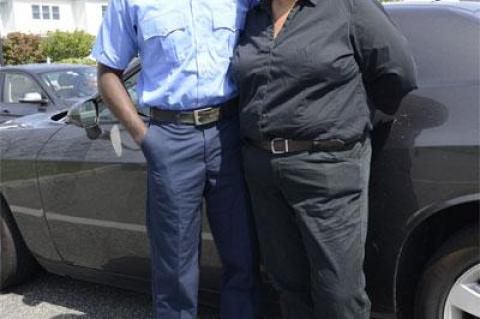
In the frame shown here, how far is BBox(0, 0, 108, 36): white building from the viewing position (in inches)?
1655

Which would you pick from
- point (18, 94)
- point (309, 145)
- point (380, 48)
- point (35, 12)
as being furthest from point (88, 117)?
point (35, 12)

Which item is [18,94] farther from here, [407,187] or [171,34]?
[407,187]

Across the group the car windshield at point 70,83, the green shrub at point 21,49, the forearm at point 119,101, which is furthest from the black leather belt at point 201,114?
the green shrub at point 21,49

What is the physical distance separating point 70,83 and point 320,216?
6.46 metres

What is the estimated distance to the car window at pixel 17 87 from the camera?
816 cm

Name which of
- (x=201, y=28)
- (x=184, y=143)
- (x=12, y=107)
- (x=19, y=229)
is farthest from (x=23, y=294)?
(x=12, y=107)

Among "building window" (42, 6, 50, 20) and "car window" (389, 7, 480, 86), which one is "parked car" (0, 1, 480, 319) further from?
"building window" (42, 6, 50, 20)

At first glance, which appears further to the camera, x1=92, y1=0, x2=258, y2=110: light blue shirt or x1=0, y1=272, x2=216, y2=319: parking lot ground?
x1=0, y1=272, x2=216, y2=319: parking lot ground

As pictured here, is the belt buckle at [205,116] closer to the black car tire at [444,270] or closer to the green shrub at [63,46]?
the black car tire at [444,270]

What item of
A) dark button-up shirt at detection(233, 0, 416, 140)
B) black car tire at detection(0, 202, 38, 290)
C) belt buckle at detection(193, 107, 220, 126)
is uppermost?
dark button-up shirt at detection(233, 0, 416, 140)

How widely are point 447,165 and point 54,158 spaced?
82.3 inches

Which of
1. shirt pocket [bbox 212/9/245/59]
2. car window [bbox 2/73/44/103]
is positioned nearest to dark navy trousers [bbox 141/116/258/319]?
shirt pocket [bbox 212/9/245/59]

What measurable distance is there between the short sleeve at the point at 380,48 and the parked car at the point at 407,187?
0.21 m

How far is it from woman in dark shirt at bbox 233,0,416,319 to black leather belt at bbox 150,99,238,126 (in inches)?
8.2
